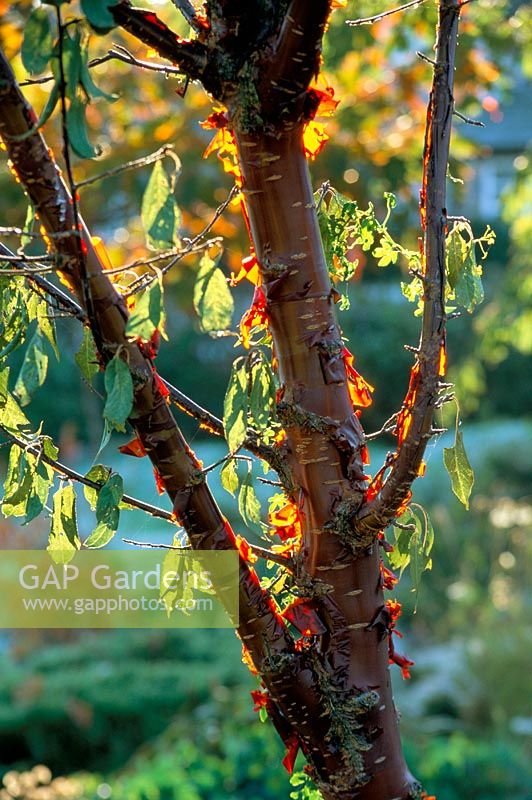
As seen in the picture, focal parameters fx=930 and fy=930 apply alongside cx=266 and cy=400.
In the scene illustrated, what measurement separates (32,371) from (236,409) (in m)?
0.16

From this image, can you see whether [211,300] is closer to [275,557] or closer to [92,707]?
[275,557]

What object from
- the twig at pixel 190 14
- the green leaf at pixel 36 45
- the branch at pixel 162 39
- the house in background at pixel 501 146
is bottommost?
the green leaf at pixel 36 45

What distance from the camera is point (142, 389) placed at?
76 cm

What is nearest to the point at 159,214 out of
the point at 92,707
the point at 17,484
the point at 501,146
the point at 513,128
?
the point at 17,484

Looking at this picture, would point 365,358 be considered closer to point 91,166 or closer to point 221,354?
point 221,354

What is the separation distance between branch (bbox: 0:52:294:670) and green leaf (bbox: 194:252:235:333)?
9 cm

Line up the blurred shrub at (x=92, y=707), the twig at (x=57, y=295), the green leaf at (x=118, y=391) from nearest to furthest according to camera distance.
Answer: the green leaf at (x=118, y=391)
the twig at (x=57, y=295)
the blurred shrub at (x=92, y=707)

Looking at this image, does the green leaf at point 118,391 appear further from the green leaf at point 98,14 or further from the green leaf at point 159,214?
the green leaf at point 98,14

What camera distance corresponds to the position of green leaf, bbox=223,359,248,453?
0.73 metres

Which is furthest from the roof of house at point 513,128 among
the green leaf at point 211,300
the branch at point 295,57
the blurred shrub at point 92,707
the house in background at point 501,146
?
the green leaf at point 211,300

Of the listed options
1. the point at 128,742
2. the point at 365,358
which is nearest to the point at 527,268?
the point at 128,742

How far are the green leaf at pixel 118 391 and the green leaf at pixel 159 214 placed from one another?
0.37 feet

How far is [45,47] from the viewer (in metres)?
0.60

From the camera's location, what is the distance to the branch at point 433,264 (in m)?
0.75
